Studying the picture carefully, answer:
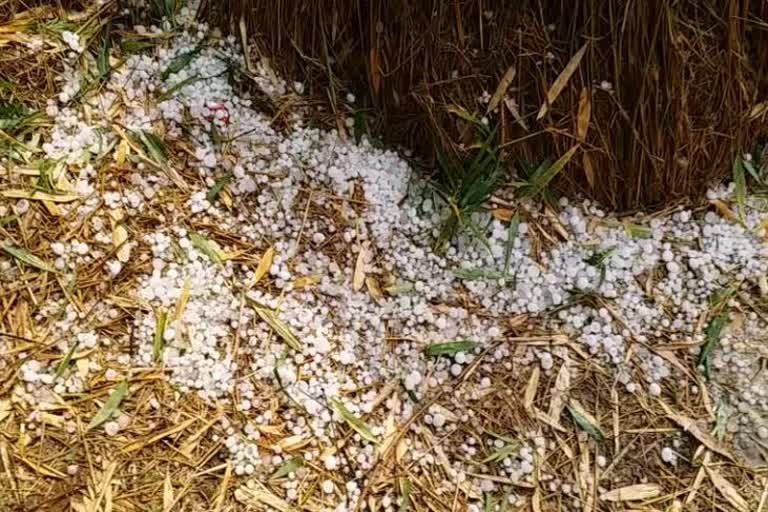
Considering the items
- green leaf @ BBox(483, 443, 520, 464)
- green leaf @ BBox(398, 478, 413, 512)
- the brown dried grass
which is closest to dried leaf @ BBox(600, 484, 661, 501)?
green leaf @ BBox(483, 443, 520, 464)

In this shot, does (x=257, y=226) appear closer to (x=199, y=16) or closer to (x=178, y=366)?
(x=178, y=366)

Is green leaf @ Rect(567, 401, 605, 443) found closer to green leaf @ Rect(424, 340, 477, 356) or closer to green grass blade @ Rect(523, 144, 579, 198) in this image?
green leaf @ Rect(424, 340, 477, 356)

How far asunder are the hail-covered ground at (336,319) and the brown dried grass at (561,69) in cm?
5

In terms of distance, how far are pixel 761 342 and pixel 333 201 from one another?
605mm

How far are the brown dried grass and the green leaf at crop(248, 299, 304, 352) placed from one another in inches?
11.9

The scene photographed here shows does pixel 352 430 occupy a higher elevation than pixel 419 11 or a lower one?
lower

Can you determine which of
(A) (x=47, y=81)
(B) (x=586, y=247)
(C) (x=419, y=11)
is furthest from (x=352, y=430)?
(A) (x=47, y=81)

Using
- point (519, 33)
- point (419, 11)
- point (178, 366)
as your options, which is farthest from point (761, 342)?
point (178, 366)

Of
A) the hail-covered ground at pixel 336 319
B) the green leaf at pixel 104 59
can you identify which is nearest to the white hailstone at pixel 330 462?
the hail-covered ground at pixel 336 319

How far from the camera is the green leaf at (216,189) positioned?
116 cm

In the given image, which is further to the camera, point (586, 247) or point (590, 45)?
point (586, 247)

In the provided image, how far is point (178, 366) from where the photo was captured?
1086 mm

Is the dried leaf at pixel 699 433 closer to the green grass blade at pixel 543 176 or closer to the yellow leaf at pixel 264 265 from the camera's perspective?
the green grass blade at pixel 543 176

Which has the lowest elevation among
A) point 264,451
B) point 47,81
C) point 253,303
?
point 264,451
